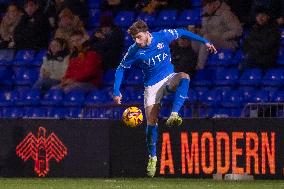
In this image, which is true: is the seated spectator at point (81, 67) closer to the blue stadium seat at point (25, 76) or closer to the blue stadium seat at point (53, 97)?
the blue stadium seat at point (53, 97)

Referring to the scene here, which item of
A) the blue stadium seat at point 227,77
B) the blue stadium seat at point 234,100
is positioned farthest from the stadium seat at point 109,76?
the blue stadium seat at point 234,100

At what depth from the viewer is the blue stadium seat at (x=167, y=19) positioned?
745 inches

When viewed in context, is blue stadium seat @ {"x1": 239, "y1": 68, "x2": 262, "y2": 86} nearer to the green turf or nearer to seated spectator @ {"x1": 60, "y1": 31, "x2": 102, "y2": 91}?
seated spectator @ {"x1": 60, "y1": 31, "x2": 102, "y2": 91}

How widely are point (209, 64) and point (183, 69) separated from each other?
2.02 feet

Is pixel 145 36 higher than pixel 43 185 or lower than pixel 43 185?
higher

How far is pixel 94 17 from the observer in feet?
66.1

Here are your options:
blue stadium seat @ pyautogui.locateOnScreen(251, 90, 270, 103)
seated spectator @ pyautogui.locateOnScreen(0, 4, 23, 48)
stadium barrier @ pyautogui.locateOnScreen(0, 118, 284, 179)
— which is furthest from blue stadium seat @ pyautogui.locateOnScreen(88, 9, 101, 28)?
blue stadium seat @ pyautogui.locateOnScreen(251, 90, 270, 103)

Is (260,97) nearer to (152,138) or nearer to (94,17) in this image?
(152,138)

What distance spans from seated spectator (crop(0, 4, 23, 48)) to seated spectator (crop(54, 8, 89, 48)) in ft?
5.21

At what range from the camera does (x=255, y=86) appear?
16922 millimetres

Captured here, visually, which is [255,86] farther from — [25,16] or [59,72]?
[25,16]

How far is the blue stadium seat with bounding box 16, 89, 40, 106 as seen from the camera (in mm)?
18938

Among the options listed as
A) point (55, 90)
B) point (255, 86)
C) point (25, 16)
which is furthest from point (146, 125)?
point (25, 16)

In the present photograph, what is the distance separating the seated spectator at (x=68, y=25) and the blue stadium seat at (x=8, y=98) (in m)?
1.44
